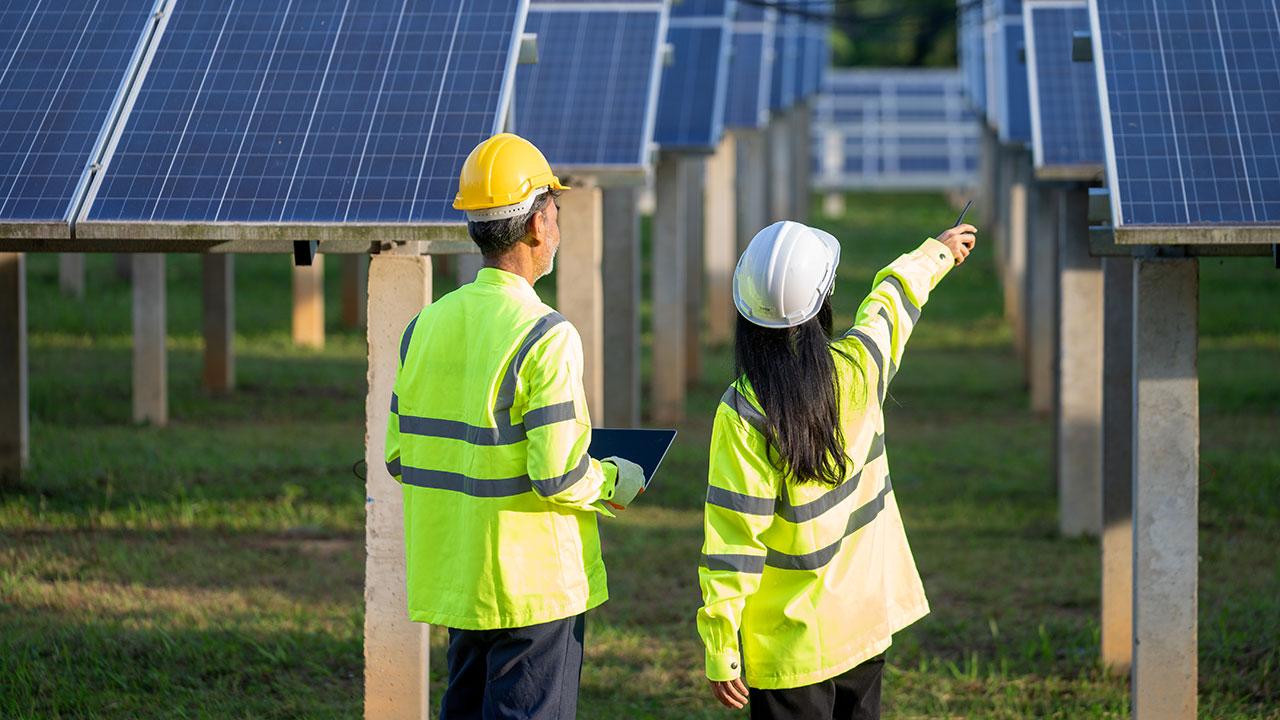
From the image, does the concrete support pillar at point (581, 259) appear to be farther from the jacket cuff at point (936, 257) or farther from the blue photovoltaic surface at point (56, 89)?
the jacket cuff at point (936, 257)

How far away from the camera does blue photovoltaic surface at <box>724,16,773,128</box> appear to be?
17219 mm

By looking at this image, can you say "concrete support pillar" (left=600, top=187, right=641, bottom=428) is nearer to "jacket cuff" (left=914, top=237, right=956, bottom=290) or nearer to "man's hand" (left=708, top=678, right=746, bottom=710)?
"jacket cuff" (left=914, top=237, right=956, bottom=290)

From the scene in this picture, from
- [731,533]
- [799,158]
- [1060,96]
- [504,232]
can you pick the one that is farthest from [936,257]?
[799,158]

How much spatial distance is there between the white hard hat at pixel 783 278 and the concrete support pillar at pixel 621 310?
24.2 feet

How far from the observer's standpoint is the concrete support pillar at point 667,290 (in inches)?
526

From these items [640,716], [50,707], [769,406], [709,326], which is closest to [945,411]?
[709,326]

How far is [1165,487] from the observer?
5414 mm

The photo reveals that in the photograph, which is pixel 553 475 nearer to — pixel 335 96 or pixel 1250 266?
pixel 335 96

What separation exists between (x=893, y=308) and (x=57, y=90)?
9.89ft

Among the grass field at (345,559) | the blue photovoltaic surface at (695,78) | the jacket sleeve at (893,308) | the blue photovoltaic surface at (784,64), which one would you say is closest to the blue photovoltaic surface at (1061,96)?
the grass field at (345,559)

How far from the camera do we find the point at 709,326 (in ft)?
62.1

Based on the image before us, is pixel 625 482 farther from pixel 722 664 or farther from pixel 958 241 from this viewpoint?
pixel 958 241

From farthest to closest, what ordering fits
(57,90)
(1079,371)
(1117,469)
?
(1079,371) → (1117,469) → (57,90)

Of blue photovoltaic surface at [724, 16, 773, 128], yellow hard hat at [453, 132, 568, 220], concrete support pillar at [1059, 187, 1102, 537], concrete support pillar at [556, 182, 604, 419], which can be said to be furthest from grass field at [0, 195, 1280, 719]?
blue photovoltaic surface at [724, 16, 773, 128]
